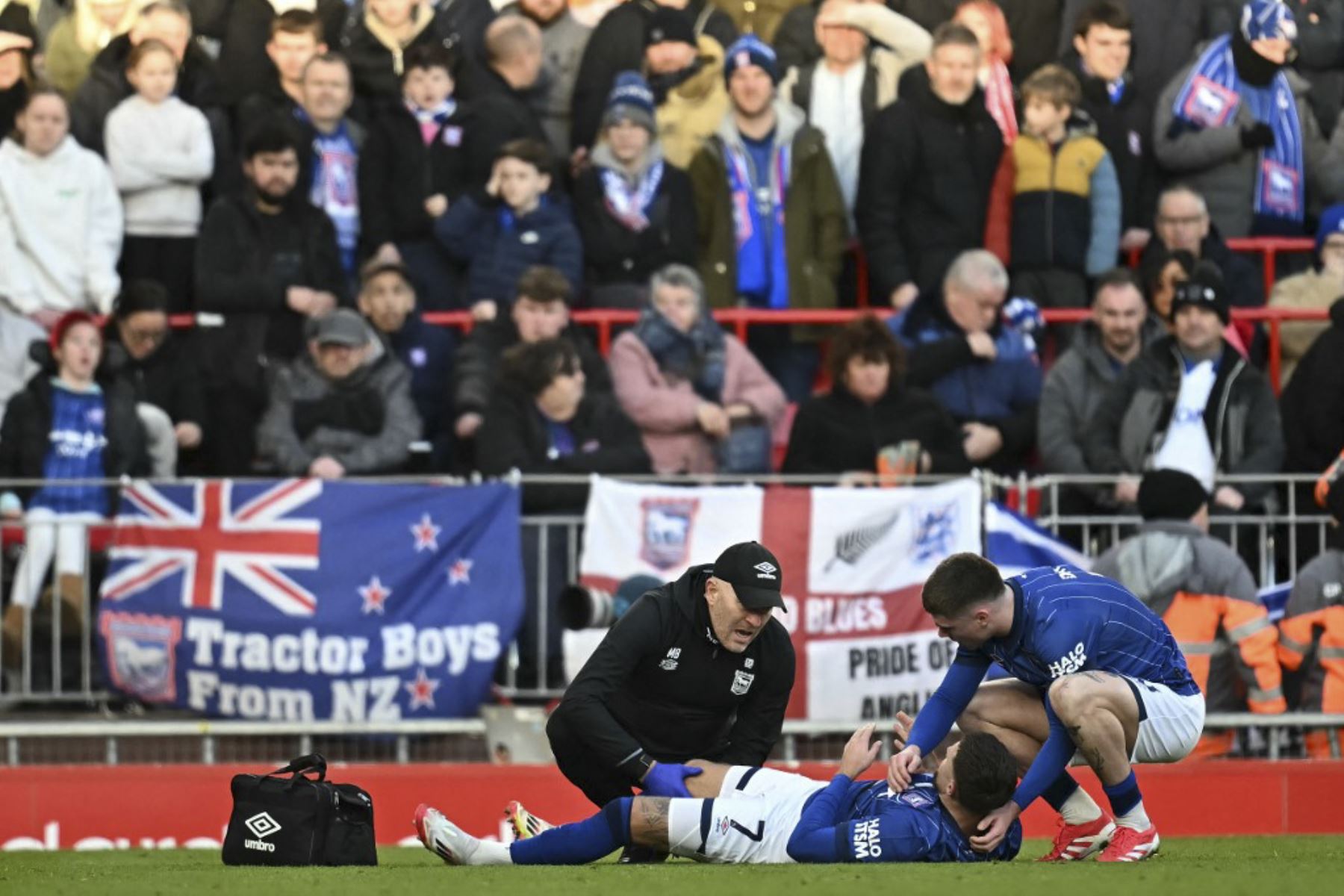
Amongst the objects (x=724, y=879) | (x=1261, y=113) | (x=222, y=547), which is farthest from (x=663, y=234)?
(x=724, y=879)

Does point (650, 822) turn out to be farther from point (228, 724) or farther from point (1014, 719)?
point (228, 724)

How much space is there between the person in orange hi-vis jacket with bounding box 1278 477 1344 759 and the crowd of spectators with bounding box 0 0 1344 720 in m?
0.99

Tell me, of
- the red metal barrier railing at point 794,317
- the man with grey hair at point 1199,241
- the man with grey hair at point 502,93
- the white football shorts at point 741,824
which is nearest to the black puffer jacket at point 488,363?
the red metal barrier railing at point 794,317

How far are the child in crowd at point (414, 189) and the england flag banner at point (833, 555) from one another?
302cm

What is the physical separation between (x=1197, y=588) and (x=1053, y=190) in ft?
Result: 12.7

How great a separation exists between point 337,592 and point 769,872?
5548 mm

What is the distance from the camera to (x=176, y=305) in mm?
17359

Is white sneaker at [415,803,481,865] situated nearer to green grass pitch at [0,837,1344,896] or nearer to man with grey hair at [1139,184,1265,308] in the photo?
green grass pitch at [0,837,1344,896]

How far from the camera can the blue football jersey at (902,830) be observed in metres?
10.2

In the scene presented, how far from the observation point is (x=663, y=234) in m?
17.3

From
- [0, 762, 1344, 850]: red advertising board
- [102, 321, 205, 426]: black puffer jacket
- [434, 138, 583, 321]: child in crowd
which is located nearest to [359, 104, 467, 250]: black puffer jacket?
[434, 138, 583, 321]: child in crowd

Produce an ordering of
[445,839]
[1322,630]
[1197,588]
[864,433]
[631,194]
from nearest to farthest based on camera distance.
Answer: [445,839] < [1197,588] < [1322,630] < [864,433] < [631,194]

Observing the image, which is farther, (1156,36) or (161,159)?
(1156,36)

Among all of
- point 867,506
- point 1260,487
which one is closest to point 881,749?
point 867,506
